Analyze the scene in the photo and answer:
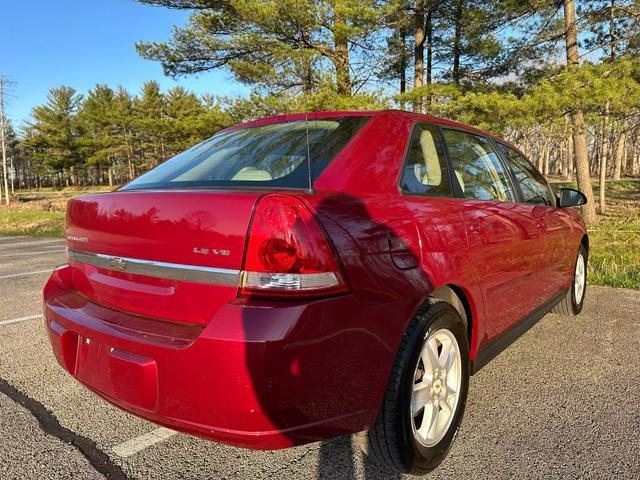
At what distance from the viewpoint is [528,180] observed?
3562 mm

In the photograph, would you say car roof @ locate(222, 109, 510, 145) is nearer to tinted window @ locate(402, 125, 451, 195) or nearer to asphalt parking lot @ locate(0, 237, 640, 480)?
tinted window @ locate(402, 125, 451, 195)

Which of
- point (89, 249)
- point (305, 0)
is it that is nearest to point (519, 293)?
point (89, 249)

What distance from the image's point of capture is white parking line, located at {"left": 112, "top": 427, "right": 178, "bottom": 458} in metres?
2.18

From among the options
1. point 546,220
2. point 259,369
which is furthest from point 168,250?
point 546,220

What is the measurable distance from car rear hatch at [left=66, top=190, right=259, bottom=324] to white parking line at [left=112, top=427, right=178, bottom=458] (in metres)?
0.71

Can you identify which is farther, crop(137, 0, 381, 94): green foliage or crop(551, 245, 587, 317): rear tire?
crop(137, 0, 381, 94): green foliage

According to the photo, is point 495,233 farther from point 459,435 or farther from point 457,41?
point 457,41

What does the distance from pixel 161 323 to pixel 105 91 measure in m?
65.3

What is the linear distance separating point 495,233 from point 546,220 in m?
1.04

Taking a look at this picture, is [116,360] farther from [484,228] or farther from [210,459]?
[484,228]

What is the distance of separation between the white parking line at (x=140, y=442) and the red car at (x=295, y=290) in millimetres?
441

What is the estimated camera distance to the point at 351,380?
170 cm

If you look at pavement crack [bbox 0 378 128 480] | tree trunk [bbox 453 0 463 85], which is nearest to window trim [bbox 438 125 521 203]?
pavement crack [bbox 0 378 128 480]

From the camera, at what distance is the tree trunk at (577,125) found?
1052 cm
